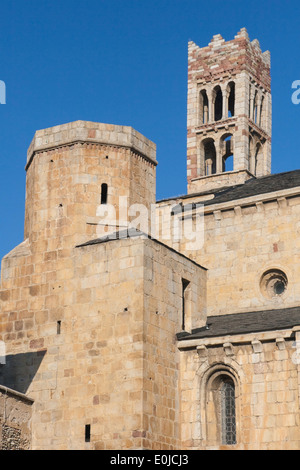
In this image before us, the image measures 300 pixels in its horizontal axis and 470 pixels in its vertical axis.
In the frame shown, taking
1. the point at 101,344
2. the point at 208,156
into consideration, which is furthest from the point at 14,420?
the point at 208,156

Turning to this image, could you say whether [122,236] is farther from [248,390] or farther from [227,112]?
[227,112]

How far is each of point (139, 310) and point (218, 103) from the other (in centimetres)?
3409

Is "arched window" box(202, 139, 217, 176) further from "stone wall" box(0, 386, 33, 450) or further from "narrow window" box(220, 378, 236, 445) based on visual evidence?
"stone wall" box(0, 386, 33, 450)

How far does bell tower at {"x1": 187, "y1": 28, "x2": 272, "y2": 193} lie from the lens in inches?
2239

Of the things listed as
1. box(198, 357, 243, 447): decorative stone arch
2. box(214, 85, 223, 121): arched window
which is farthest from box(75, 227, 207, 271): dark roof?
box(214, 85, 223, 121): arched window

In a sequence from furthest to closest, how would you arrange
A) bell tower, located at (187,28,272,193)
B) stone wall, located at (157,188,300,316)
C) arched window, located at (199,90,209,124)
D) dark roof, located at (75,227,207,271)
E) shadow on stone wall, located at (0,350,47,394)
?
1. arched window, located at (199,90,209,124)
2. bell tower, located at (187,28,272,193)
3. stone wall, located at (157,188,300,316)
4. shadow on stone wall, located at (0,350,47,394)
5. dark roof, located at (75,227,207,271)

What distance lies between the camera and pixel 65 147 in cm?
3275

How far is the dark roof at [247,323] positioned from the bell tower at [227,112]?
927 inches

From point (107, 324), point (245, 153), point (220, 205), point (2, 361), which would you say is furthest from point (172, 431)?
point (245, 153)

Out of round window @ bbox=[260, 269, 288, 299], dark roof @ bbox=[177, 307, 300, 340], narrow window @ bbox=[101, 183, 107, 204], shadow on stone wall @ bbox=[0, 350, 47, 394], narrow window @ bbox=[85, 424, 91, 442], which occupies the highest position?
narrow window @ bbox=[101, 183, 107, 204]

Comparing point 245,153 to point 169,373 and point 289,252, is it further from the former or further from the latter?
point 169,373

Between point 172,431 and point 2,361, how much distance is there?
6.50m

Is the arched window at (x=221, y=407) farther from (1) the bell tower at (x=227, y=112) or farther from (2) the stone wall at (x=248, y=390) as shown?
(1) the bell tower at (x=227, y=112)

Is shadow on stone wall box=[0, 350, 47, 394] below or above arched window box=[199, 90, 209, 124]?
below
